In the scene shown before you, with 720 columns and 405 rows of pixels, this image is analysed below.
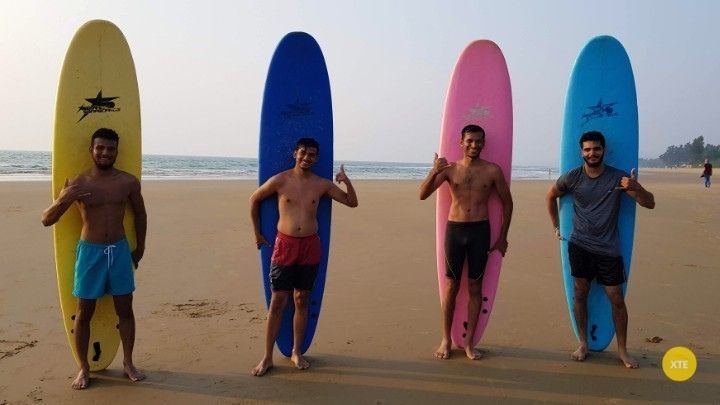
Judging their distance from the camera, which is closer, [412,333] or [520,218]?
[412,333]

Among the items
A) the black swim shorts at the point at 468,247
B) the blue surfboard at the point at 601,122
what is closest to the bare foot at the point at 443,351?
the black swim shorts at the point at 468,247

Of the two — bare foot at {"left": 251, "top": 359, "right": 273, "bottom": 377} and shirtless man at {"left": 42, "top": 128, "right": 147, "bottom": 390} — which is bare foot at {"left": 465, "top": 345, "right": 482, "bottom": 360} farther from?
shirtless man at {"left": 42, "top": 128, "right": 147, "bottom": 390}

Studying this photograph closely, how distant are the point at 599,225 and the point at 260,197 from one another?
2.18 metres

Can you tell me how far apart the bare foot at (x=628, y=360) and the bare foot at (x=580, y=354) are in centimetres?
21

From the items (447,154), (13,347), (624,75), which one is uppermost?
(624,75)

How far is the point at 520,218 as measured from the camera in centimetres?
943

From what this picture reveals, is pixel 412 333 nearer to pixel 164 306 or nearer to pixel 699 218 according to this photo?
pixel 164 306

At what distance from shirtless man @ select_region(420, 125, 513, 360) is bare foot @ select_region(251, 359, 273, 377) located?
1088mm

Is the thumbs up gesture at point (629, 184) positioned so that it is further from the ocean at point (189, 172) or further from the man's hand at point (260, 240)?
the ocean at point (189, 172)

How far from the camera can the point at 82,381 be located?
282 centimetres

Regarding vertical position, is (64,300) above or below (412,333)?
above

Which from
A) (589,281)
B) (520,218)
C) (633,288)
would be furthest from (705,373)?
(520,218)

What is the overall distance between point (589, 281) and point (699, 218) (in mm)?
8088

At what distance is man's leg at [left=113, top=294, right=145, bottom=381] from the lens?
115 inches
